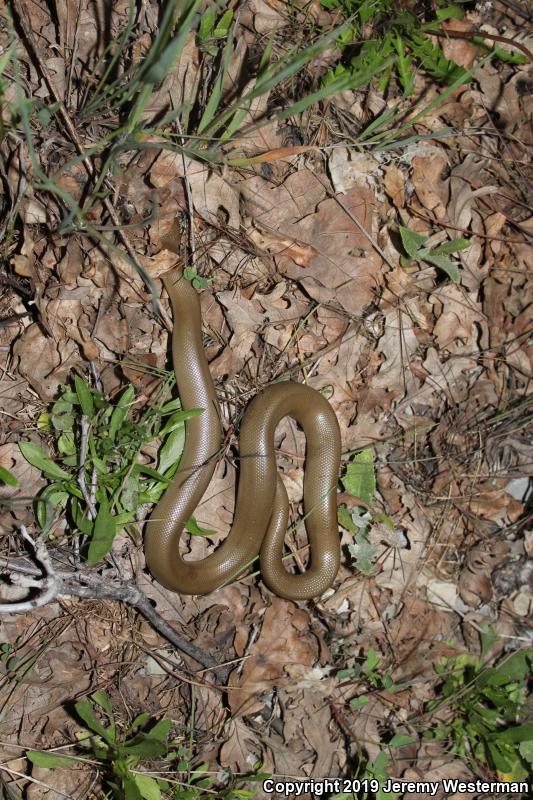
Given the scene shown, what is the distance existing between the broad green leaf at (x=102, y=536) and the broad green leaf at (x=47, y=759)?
3.55 feet

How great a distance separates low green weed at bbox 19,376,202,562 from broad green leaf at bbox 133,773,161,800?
125 cm

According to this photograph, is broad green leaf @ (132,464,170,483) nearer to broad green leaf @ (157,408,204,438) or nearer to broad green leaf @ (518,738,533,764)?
broad green leaf @ (157,408,204,438)

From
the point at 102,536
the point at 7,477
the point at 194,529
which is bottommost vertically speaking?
the point at 194,529

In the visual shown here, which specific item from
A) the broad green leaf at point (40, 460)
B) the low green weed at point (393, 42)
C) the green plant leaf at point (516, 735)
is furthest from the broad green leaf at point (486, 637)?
the low green weed at point (393, 42)

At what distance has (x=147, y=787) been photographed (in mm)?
3148

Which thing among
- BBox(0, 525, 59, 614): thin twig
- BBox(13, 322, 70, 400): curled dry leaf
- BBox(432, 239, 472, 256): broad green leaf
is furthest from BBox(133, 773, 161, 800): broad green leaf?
BBox(432, 239, 472, 256): broad green leaf

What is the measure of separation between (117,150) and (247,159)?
66 cm

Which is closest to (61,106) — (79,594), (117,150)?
(117,150)

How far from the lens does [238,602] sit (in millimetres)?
3465

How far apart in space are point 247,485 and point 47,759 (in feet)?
5.83

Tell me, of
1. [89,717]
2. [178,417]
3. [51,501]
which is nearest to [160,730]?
[89,717]

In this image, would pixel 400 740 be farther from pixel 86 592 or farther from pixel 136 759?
pixel 86 592

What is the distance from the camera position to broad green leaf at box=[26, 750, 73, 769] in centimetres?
306

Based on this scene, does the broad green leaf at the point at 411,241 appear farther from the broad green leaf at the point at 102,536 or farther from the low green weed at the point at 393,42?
the broad green leaf at the point at 102,536
